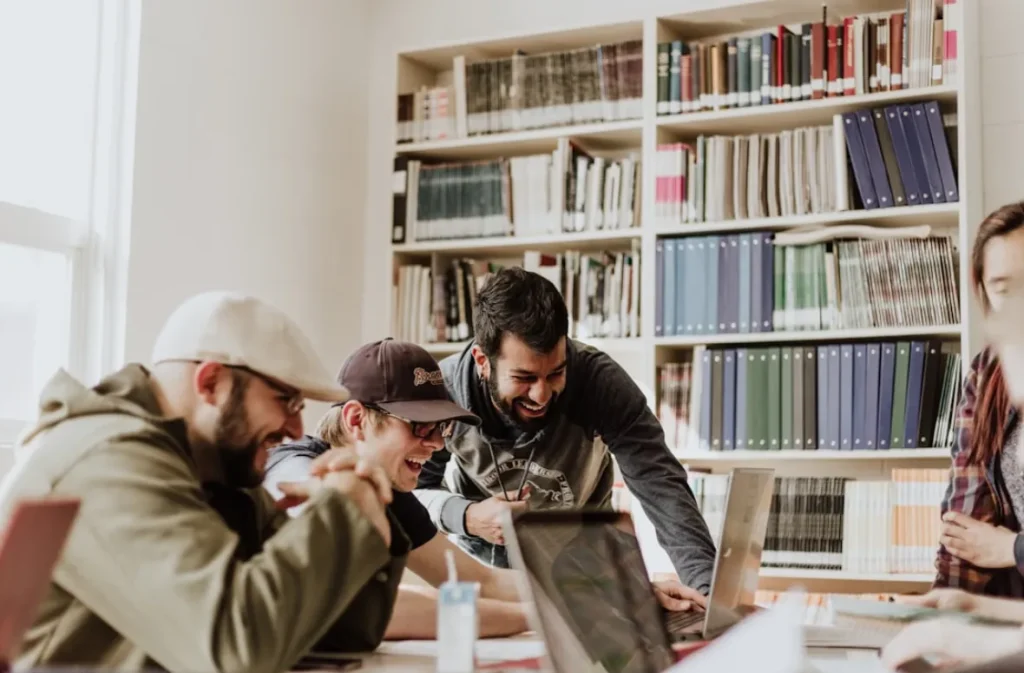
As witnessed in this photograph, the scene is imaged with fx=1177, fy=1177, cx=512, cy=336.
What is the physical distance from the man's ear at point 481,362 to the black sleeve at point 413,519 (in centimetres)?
49

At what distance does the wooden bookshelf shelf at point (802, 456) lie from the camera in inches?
135

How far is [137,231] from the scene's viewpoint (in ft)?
11.2

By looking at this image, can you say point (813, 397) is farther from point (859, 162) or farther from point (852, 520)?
point (859, 162)

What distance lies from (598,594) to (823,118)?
8.60ft

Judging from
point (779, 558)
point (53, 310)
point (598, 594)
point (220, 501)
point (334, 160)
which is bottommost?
point (779, 558)

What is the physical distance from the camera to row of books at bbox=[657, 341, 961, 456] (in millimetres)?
3463

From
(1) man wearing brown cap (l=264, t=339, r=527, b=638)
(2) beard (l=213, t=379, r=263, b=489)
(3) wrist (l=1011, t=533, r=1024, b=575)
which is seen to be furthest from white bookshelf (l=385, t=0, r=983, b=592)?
(2) beard (l=213, t=379, r=263, b=489)

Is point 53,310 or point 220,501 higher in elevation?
point 53,310

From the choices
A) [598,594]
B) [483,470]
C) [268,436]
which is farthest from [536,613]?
[483,470]

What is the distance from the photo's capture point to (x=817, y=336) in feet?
11.8

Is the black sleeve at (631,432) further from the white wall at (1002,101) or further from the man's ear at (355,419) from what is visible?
the white wall at (1002,101)

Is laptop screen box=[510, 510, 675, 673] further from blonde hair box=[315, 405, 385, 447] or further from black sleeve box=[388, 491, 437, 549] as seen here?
blonde hair box=[315, 405, 385, 447]

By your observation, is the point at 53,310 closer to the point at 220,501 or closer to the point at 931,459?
the point at 220,501

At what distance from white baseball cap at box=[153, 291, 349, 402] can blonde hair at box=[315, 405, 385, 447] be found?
25.6 inches
